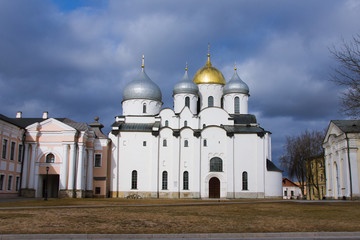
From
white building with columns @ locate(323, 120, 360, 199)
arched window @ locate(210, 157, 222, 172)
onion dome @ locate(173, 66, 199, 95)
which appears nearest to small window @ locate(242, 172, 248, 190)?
arched window @ locate(210, 157, 222, 172)

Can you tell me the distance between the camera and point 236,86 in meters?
57.5

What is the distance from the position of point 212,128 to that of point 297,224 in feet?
117

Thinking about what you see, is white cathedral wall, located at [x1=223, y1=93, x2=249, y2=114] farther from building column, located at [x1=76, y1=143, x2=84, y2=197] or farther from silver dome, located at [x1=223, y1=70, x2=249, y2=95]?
building column, located at [x1=76, y1=143, x2=84, y2=197]

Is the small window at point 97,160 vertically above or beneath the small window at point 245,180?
above

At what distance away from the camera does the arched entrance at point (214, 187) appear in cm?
5162

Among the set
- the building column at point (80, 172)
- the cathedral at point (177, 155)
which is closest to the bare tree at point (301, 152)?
the cathedral at point (177, 155)

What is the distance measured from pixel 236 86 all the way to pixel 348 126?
16.8 meters

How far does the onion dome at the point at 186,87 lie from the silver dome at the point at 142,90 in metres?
2.76

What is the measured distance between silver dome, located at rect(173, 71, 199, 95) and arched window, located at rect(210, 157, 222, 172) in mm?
10426

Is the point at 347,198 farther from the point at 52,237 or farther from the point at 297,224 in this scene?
the point at 52,237

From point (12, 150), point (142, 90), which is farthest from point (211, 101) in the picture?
point (12, 150)

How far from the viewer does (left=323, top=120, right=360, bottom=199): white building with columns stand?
44.1m

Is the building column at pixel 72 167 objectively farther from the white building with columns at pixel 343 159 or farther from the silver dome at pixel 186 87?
the white building with columns at pixel 343 159

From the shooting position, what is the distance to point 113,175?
52.3 metres
